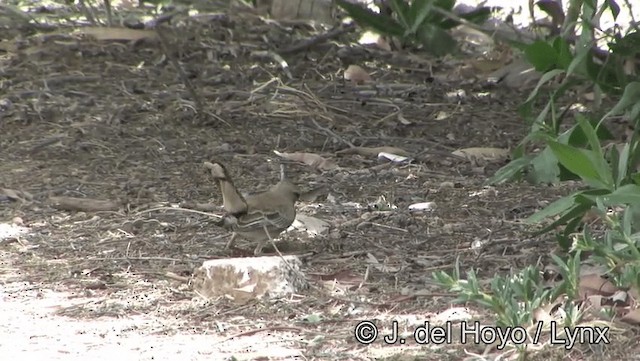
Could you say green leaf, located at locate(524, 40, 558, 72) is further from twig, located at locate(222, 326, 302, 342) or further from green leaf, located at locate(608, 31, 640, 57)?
twig, located at locate(222, 326, 302, 342)

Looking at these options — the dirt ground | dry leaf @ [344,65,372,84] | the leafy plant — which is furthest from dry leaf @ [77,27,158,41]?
the leafy plant

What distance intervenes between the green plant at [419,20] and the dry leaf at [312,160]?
84 centimetres

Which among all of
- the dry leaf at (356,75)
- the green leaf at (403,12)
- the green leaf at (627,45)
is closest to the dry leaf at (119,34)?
the dry leaf at (356,75)

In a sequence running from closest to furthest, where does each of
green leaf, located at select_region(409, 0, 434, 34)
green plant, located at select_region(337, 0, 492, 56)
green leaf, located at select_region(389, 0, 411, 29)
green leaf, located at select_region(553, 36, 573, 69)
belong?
green leaf, located at select_region(553, 36, 573, 69) → green leaf, located at select_region(409, 0, 434, 34) → green plant, located at select_region(337, 0, 492, 56) → green leaf, located at select_region(389, 0, 411, 29)

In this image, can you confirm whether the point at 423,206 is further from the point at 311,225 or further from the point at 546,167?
the point at 546,167

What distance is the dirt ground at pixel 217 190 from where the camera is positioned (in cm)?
421

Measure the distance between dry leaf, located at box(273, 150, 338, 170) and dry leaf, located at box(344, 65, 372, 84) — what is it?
64.1 inches

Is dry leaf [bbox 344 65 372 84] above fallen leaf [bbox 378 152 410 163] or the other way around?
the other way around

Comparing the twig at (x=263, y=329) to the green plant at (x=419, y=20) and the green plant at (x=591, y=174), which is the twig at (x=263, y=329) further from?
the green plant at (x=419, y=20)

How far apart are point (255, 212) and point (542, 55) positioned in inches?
53.8

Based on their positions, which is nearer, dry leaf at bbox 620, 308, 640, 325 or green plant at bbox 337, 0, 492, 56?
dry leaf at bbox 620, 308, 640, 325

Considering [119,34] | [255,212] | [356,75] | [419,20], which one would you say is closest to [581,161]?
[255,212]

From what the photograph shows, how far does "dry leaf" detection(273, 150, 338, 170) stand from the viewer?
654cm

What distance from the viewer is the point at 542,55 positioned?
5.06m
